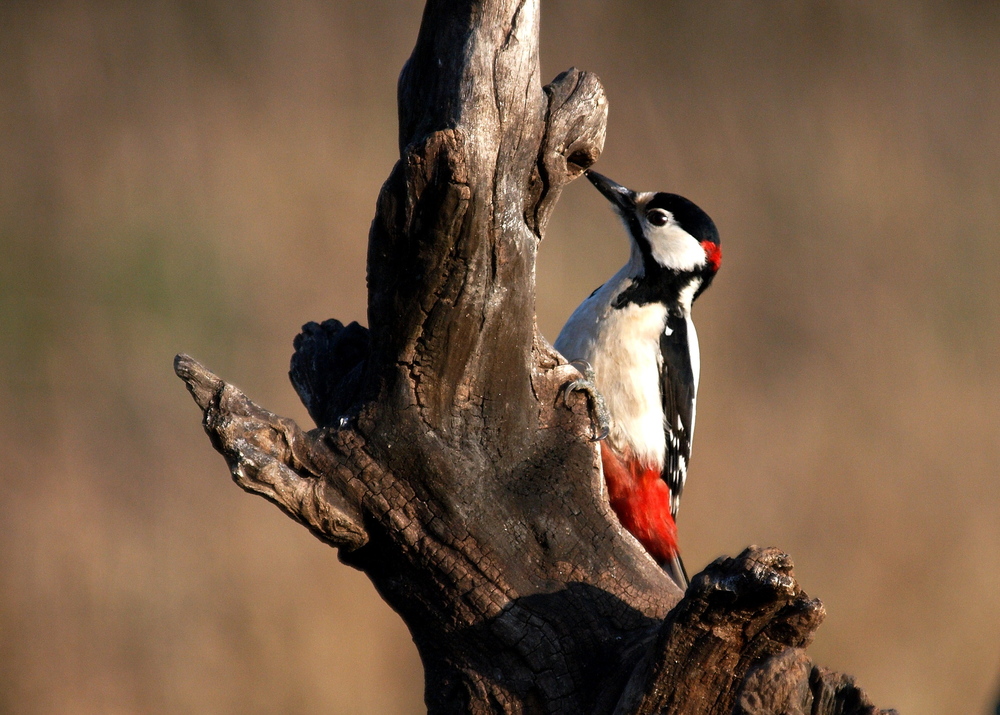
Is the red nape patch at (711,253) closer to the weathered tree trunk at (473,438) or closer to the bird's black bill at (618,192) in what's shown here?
the bird's black bill at (618,192)

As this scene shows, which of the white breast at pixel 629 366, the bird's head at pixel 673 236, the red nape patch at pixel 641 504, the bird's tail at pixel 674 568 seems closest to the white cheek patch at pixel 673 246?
the bird's head at pixel 673 236

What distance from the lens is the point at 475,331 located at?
1.44 meters

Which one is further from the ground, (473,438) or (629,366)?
(629,366)

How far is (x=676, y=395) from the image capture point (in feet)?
8.06

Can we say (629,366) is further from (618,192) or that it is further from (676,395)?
(618,192)

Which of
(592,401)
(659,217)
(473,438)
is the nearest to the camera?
(473,438)

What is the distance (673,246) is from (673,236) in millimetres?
25

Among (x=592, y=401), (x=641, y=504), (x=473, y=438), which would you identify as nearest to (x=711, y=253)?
(x=641, y=504)

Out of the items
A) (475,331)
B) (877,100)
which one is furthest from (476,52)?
(877,100)

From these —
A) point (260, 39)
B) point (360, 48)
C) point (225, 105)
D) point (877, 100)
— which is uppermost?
point (877, 100)

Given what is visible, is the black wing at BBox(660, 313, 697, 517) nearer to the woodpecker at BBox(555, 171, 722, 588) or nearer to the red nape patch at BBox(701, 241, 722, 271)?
the woodpecker at BBox(555, 171, 722, 588)

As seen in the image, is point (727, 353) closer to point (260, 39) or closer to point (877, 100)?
point (877, 100)

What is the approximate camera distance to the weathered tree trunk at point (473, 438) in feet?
4.43

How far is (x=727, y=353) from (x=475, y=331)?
2665mm
